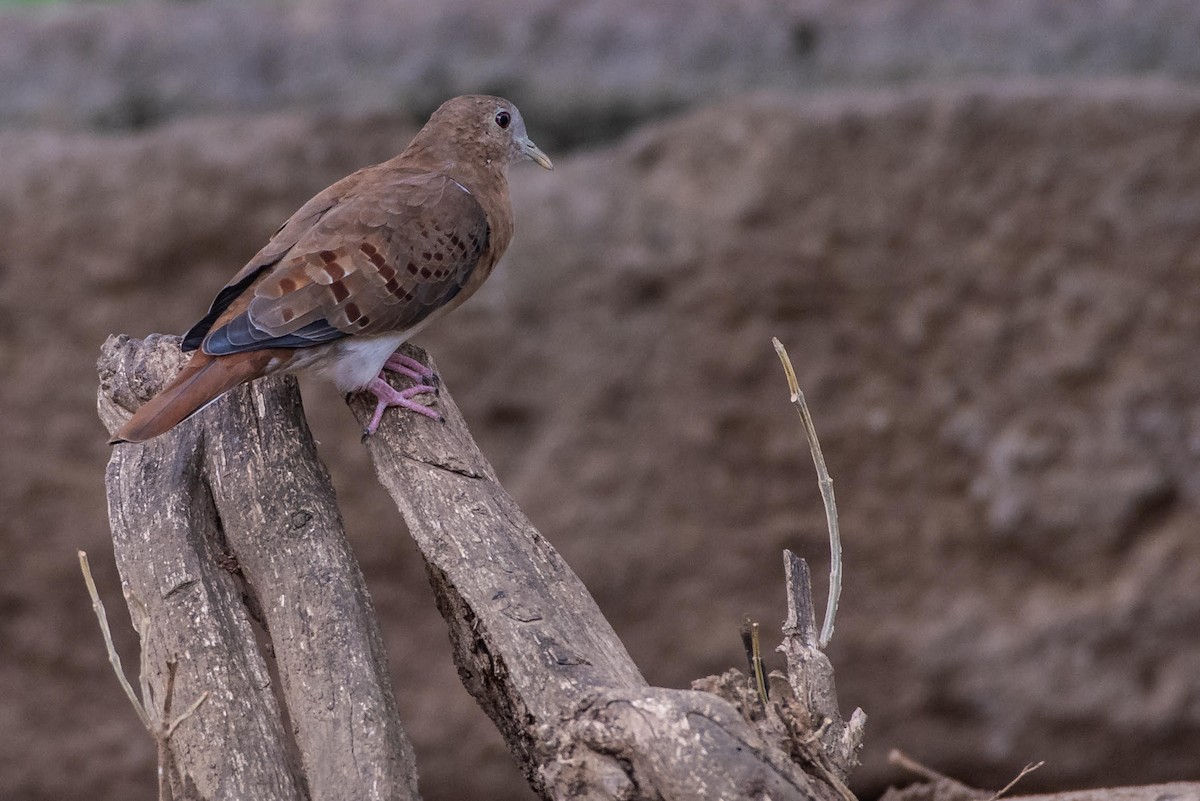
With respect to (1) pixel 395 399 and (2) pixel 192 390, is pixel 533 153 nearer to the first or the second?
(1) pixel 395 399

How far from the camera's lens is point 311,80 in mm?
4086

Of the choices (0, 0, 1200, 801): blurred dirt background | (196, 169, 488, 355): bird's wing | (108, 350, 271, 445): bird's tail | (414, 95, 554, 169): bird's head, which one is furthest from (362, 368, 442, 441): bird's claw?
(0, 0, 1200, 801): blurred dirt background

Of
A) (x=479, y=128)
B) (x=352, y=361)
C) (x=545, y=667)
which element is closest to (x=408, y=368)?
(x=352, y=361)

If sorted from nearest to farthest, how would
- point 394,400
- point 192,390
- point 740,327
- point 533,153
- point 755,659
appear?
point 755,659
point 192,390
point 394,400
point 533,153
point 740,327

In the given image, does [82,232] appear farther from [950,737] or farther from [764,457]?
[950,737]

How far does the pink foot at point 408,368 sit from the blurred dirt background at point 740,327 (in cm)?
135

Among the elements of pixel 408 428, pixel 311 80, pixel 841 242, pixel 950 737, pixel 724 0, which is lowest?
pixel 950 737

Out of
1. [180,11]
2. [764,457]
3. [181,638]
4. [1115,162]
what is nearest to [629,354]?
[764,457]

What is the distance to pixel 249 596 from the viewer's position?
222 centimetres

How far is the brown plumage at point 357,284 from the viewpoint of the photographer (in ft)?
7.21

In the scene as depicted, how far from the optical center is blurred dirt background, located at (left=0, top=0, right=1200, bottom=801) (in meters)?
3.78

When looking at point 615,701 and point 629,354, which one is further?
point 629,354

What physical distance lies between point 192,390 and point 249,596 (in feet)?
1.20

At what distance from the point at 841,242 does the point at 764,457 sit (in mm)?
663
